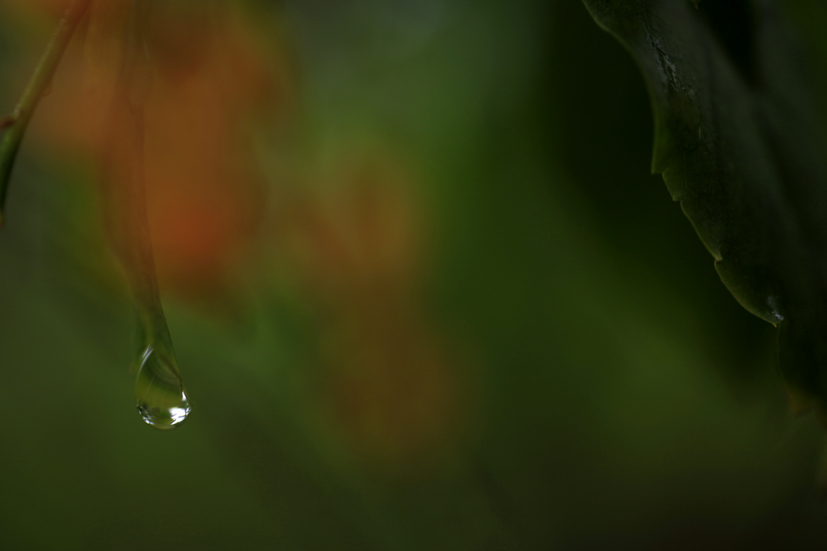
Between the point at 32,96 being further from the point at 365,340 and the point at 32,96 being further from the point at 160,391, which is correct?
the point at 365,340

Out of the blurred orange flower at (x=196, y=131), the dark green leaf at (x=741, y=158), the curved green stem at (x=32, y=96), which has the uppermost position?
the blurred orange flower at (x=196, y=131)

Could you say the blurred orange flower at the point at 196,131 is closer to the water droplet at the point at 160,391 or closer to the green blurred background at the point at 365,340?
the green blurred background at the point at 365,340

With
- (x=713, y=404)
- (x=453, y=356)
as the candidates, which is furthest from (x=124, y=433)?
(x=713, y=404)

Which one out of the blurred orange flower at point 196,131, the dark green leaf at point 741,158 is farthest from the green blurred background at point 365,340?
the dark green leaf at point 741,158

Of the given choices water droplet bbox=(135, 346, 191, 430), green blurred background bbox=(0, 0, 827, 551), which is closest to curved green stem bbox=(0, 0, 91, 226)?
water droplet bbox=(135, 346, 191, 430)

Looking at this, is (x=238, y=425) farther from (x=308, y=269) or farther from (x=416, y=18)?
(x=416, y=18)

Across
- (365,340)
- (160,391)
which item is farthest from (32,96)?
(365,340)
